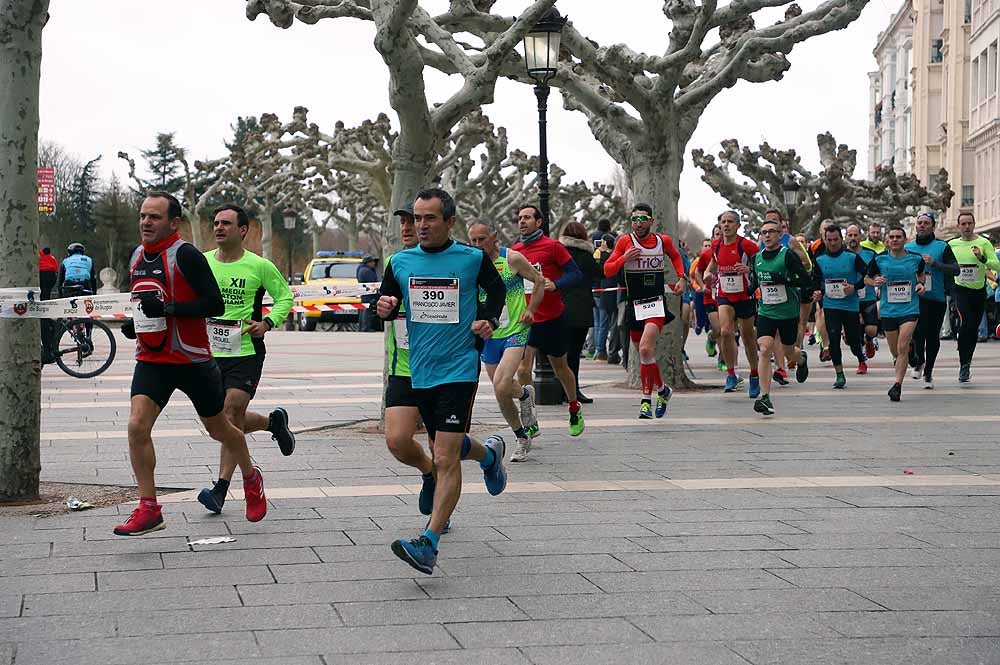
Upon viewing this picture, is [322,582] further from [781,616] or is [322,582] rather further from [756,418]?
[756,418]

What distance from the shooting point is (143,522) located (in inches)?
266

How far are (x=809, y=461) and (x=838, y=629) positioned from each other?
15.2 ft

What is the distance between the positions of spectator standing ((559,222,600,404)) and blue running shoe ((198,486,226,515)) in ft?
19.6

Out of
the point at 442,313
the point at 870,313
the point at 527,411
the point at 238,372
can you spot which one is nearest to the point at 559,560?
the point at 442,313

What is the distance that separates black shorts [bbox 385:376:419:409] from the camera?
6.61 metres

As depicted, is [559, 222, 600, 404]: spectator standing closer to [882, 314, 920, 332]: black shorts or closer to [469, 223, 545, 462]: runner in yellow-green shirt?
[469, 223, 545, 462]: runner in yellow-green shirt

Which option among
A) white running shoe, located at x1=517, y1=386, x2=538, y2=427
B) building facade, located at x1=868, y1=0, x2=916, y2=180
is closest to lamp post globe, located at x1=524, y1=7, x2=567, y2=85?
white running shoe, located at x1=517, y1=386, x2=538, y2=427

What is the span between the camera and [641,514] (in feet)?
24.8

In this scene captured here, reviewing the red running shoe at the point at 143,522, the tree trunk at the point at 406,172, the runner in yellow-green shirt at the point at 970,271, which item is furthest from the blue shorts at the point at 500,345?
the runner in yellow-green shirt at the point at 970,271

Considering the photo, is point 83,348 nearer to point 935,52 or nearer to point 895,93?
point 935,52

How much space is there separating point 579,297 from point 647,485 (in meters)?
5.75

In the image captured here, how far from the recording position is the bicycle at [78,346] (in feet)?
58.5

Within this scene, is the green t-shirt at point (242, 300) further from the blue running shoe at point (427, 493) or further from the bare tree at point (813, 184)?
the bare tree at point (813, 184)

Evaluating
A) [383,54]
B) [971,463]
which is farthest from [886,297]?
[383,54]
